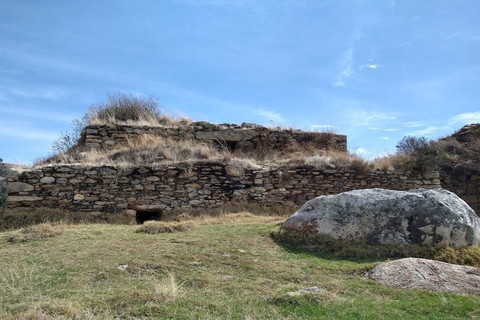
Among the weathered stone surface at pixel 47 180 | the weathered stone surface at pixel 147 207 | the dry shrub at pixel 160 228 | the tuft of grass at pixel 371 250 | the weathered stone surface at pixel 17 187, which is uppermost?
the weathered stone surface at pixel 47 180

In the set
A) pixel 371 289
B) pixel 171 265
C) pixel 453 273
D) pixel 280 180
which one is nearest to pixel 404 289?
pixel 371 289

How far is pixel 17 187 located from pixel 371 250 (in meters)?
9.18

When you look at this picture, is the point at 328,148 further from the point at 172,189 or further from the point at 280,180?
the point at 172,189

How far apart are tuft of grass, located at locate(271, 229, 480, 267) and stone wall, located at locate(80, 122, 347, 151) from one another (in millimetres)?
7790

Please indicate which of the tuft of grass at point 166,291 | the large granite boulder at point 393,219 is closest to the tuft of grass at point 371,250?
the large granite boulder at point 393,219

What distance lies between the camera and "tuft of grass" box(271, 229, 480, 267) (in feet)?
20.5

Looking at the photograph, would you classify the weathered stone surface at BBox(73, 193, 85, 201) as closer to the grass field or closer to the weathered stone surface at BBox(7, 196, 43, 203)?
the weathered stone surface at BBox(7, 196, 43, 203)

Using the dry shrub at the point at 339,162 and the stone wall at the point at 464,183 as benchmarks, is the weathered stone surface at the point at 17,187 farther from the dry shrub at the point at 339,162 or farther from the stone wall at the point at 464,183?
the stone wall at the point at 464,183

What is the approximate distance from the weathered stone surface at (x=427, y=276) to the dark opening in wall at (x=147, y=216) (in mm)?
7028

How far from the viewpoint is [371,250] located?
6.67 m

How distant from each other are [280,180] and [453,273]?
7034 millimetres

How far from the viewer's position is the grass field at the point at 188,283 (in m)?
3.88

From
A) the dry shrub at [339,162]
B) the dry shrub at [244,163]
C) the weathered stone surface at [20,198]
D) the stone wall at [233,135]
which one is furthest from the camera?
the stone wall at [233,135]

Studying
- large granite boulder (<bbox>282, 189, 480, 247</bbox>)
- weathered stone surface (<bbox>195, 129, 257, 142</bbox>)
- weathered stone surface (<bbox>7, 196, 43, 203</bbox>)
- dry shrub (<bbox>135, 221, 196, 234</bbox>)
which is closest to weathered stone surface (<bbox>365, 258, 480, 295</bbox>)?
large granite boulder (<bbox>282, 189, 480, 247</bbox>)
